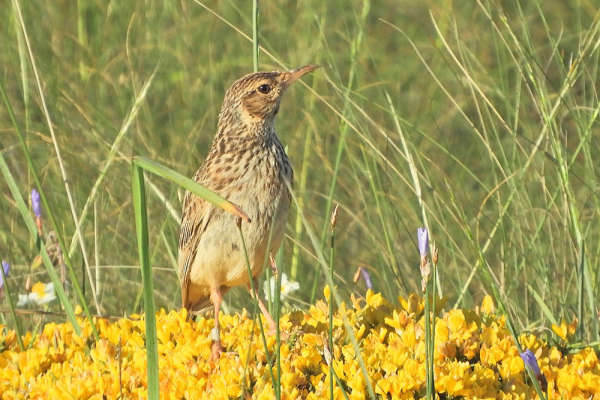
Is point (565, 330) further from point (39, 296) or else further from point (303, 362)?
point (39, 296)

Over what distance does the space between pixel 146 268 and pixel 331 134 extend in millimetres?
4932

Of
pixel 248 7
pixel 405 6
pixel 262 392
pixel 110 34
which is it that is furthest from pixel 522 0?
pixel 262 392

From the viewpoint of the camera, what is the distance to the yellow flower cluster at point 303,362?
3.31 meters

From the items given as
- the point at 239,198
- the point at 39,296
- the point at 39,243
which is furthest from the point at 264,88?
the point at 39,243

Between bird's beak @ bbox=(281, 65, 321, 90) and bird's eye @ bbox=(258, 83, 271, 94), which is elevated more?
bird's beak @ bbox=(281, 65, 321, 90)

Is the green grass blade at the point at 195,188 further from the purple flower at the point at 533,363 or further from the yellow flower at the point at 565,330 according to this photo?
the yellow flower at the point at 565,330

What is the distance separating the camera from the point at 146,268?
9.23 ft

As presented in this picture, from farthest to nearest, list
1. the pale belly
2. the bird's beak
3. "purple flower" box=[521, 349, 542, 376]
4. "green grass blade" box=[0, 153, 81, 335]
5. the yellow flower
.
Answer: the bird's beak → the pale belly → the yellow flower → "green grass blade" box=[0, 153, 81, 335] → "purple flower" box=[521, 349, 542, 376]

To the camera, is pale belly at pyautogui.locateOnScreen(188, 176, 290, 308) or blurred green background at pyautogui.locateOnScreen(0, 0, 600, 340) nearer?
pale belly at pyautogui.locateOnScreen(188, 176, 290, 308)

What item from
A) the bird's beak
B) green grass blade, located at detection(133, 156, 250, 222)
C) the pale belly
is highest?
the bird's beak

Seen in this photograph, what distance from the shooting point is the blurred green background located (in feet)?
16.5

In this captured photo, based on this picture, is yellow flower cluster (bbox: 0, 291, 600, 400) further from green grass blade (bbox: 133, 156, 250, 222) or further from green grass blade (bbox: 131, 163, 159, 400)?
green grass blade (bbox: 133, 156, 250, 222)

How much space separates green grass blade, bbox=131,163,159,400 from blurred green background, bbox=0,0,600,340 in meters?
1.86

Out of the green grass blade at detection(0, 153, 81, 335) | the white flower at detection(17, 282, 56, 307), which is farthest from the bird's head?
the green grass blade at detection(0, 153, 81, 335)
